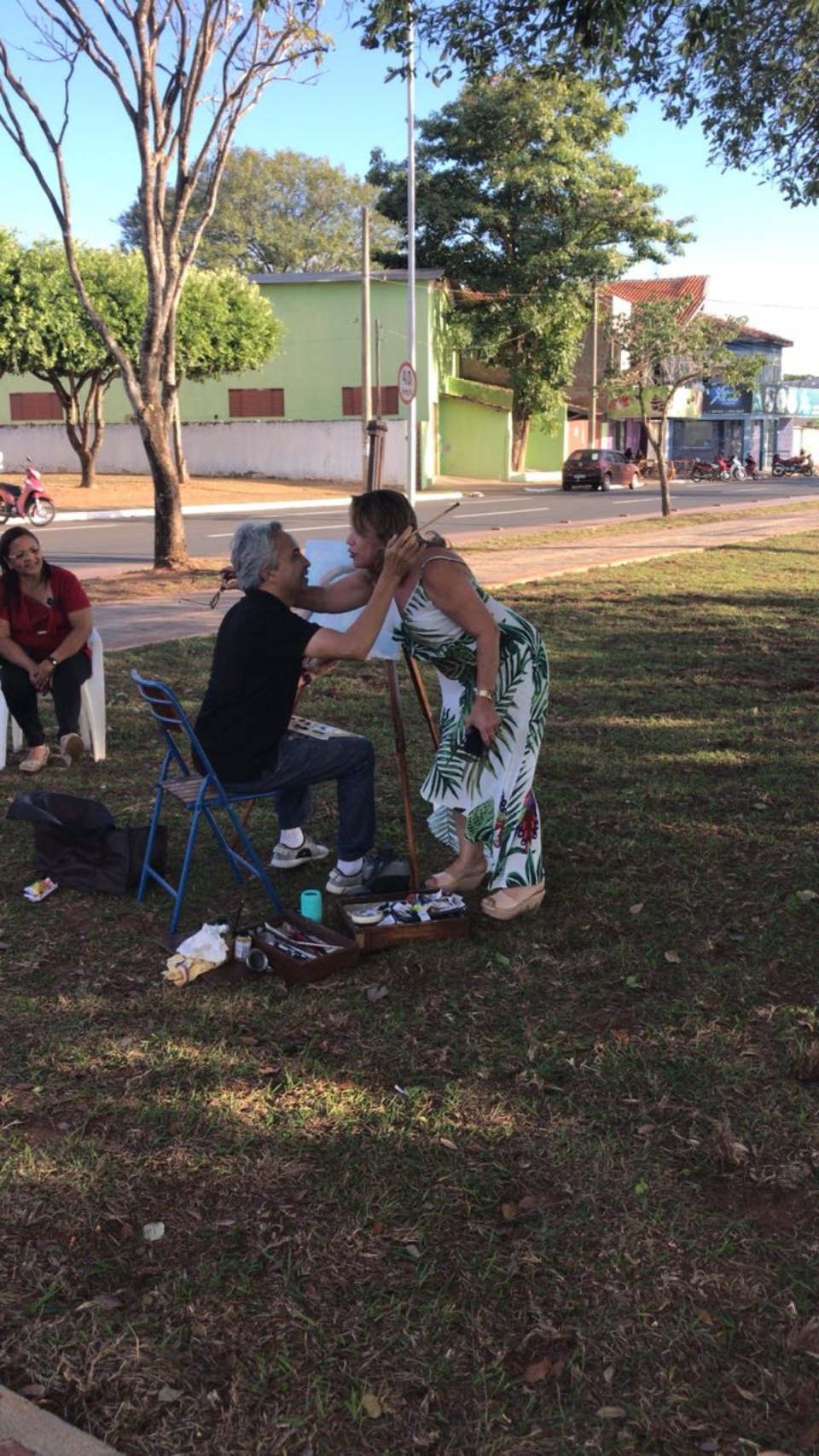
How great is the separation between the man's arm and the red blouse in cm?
277

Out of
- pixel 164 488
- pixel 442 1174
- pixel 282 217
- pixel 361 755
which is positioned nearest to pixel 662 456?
pixel 164 488

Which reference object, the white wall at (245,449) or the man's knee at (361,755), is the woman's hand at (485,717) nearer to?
the man's knee at (361,755)

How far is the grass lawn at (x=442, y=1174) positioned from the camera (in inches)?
86.0

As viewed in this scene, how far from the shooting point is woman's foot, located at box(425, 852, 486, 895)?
446cm

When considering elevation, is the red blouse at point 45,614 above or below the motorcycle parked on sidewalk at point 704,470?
below

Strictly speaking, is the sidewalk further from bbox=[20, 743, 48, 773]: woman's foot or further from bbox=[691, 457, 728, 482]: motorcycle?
bbox=[691, 457, 728, 482]: motorcycle

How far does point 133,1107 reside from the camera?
3119 millimetres

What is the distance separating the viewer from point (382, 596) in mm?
3867

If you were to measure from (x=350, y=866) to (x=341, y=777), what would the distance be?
1.15ft

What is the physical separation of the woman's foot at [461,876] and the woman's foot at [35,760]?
268 centimetres

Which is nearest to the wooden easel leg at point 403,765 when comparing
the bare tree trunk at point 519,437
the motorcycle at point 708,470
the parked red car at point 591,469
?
the parked red car at point 591,469

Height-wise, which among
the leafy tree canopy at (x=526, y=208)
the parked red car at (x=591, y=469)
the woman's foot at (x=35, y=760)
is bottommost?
the woman's foot at (x=35, y=760)

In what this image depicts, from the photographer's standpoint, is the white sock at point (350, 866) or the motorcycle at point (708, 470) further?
the motorcycle at point (708, 470)

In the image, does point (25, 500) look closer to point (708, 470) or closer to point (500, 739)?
point (500, 739)
